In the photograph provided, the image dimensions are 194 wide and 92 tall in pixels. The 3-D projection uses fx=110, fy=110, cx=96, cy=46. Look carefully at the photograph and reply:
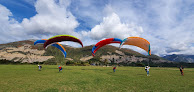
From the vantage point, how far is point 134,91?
8375 mm

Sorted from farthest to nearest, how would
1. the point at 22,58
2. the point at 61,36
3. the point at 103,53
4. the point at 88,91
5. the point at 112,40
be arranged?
the point at 103,53 < the point at 22,58 < the point at 112,40 < the point at 61,36 < the point at 88,91

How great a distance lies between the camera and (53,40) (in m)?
23.7

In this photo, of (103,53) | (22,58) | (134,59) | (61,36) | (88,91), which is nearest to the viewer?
(88,91)

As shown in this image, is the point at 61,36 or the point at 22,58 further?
Answer: the point at 22,58

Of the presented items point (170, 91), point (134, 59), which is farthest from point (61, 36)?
point (134, 59)

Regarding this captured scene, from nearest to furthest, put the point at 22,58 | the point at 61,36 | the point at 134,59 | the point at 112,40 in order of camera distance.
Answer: the point at 61,36, the point at 112,40, the point at 22,58, the point at 134,59

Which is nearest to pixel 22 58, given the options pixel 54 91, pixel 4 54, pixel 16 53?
pixel 16 53

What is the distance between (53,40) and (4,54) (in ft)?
528

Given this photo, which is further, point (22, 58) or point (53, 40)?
point (22, 58)

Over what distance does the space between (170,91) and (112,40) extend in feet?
58.9

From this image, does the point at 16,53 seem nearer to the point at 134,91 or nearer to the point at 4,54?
the point at 4,54

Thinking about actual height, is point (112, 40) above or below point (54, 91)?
above

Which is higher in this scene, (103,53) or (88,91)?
(103,53)

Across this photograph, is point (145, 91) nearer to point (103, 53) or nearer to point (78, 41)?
point (78, 41)
